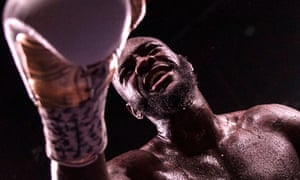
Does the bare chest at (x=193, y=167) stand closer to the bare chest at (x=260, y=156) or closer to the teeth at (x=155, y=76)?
the bare chest at (x=260, y=156)

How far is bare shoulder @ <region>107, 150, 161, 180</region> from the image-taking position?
53.5 inches

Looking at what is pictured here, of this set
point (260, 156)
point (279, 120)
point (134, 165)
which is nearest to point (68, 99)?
point (134, 165)

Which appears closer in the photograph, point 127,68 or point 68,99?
point 68,99

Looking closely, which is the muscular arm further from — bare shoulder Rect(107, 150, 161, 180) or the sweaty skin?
bare shoulder Rect(107, 150, 161, 180)

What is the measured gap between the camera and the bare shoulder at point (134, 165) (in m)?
1.36

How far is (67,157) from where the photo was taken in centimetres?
68

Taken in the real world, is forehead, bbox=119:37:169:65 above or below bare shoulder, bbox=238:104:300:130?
above

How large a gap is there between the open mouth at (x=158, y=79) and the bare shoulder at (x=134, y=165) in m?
0.17

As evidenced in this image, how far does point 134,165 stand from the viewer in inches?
55.6

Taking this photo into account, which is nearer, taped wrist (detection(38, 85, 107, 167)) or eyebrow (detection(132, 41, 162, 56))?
taped wrist (detection(38, 85, 107, 167))

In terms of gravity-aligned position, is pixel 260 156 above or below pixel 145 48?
below

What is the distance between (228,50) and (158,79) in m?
0.86

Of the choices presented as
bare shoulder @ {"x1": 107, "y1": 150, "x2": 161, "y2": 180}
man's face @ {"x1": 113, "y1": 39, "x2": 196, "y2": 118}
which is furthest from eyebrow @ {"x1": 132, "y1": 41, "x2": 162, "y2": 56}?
bare shoulder @ {"x1": 107, "y1": 150, "x2": 161, "y2": 180}

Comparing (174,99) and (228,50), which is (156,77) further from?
(228,50)
